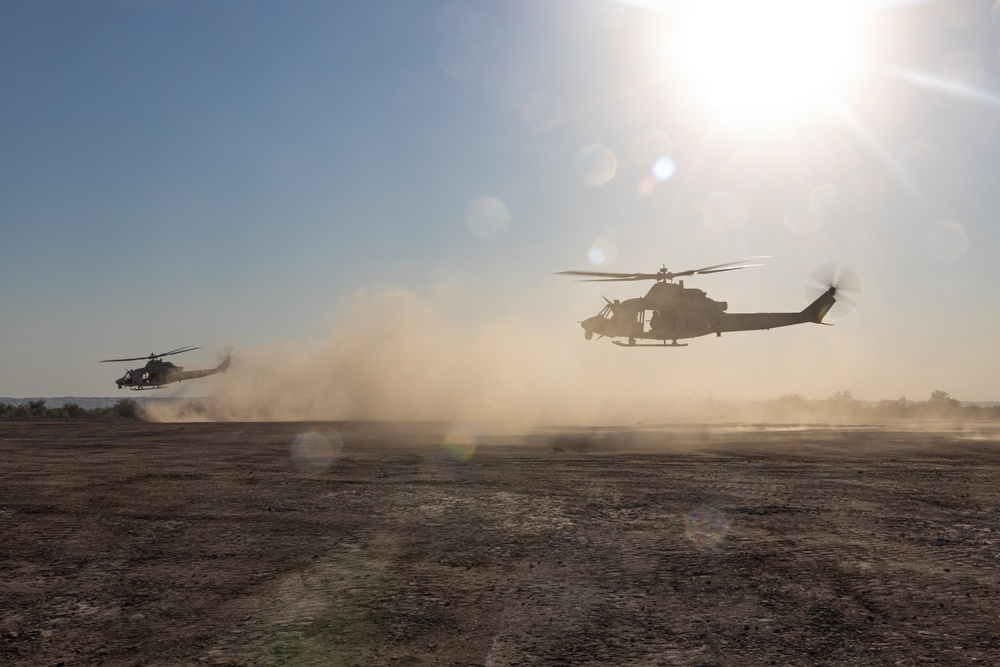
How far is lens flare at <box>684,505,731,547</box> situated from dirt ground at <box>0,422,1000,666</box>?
0.23 feet

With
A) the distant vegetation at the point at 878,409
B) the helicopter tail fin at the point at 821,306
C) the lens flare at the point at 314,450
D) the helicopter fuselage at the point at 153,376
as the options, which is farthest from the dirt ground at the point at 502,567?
the distant vegetation at the point at 878,409

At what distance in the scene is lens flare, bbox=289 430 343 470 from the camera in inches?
753

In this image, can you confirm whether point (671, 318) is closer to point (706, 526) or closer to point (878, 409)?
point (706, 526)

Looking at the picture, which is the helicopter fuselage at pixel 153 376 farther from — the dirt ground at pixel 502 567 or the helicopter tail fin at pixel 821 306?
the helicopter tail fin at pixel 821 306

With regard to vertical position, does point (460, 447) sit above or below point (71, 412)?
below

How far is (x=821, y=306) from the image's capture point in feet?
114

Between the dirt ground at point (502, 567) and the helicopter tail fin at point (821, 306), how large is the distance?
62.5 feet

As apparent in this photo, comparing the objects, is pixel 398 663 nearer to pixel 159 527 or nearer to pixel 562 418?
pixel 159 527

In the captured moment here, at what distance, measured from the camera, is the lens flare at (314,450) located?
1912 centimetres

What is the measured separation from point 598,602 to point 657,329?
26.1 m

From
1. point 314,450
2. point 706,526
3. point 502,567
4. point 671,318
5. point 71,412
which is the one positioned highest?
point 671,318

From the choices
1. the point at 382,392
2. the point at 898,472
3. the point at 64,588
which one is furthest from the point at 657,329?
the point at 382,392

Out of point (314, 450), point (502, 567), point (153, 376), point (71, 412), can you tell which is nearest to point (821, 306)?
point (314, 450)

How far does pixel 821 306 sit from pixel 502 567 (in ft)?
105
